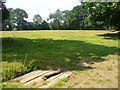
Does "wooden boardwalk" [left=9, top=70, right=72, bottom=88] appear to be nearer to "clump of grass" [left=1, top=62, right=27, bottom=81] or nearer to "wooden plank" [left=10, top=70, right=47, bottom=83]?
"wooden plank" [left=10, top=70, right=47, bottom=83]

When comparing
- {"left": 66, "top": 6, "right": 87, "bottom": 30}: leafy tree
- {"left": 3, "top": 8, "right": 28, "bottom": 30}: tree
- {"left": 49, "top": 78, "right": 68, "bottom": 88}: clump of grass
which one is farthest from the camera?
{"left": 3, "top": 8, "right": 28, "bottom": 30}: tree

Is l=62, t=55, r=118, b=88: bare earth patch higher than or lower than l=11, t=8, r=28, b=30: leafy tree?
lower

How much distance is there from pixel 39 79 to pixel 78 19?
6197 cm

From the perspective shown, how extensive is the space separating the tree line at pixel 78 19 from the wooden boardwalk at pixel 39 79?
35.8 feet

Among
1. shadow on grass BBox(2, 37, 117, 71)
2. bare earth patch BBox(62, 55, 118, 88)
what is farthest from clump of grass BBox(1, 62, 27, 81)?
bare earth patch BBox(62, 55, 118, 88)

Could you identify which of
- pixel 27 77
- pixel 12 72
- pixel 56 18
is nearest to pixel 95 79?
pixel 27 77

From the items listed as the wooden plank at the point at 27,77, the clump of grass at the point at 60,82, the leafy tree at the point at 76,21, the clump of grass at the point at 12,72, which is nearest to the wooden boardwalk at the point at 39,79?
the wooden plank at the point at 27,77

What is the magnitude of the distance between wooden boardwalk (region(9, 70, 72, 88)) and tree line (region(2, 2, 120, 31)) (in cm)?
1092

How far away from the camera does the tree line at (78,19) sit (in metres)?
18.8

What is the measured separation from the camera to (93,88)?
326 cm

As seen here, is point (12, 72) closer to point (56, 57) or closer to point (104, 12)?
point (56, 57)

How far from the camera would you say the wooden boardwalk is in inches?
138

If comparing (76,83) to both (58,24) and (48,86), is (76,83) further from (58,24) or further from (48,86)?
(58,24)

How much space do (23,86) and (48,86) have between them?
2.09 feet
